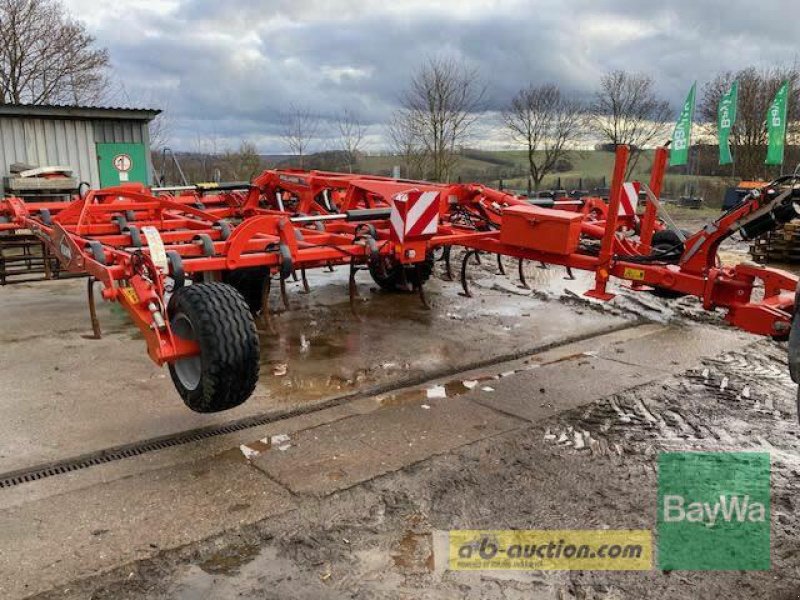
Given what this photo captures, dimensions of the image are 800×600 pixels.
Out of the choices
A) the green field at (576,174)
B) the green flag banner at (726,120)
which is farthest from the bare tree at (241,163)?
the green flag banner at (726,120)

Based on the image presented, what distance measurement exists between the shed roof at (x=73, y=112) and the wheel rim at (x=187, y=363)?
31.7 ft

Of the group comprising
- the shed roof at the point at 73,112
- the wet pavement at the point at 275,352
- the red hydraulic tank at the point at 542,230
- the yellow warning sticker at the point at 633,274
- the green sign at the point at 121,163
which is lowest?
the wet pavement at the point at 275,352

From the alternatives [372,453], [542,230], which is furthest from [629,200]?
[372,453]

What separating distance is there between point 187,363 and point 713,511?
2.70 metres

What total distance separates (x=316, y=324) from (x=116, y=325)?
6.36 ft

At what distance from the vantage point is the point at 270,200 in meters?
8.21

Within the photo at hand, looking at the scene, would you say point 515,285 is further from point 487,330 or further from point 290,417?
point 290,417

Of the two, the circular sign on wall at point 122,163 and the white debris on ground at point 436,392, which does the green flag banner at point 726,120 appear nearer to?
the circular sign on wall at point 122,163

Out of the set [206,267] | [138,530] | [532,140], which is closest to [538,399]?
[206,267]

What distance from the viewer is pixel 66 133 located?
11883mm

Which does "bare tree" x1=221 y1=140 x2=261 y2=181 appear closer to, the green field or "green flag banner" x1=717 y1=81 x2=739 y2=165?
the green field

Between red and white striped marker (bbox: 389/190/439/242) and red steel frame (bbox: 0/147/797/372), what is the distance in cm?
12

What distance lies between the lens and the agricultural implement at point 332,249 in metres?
3.41

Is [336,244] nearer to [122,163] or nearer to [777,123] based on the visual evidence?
[122,163]
